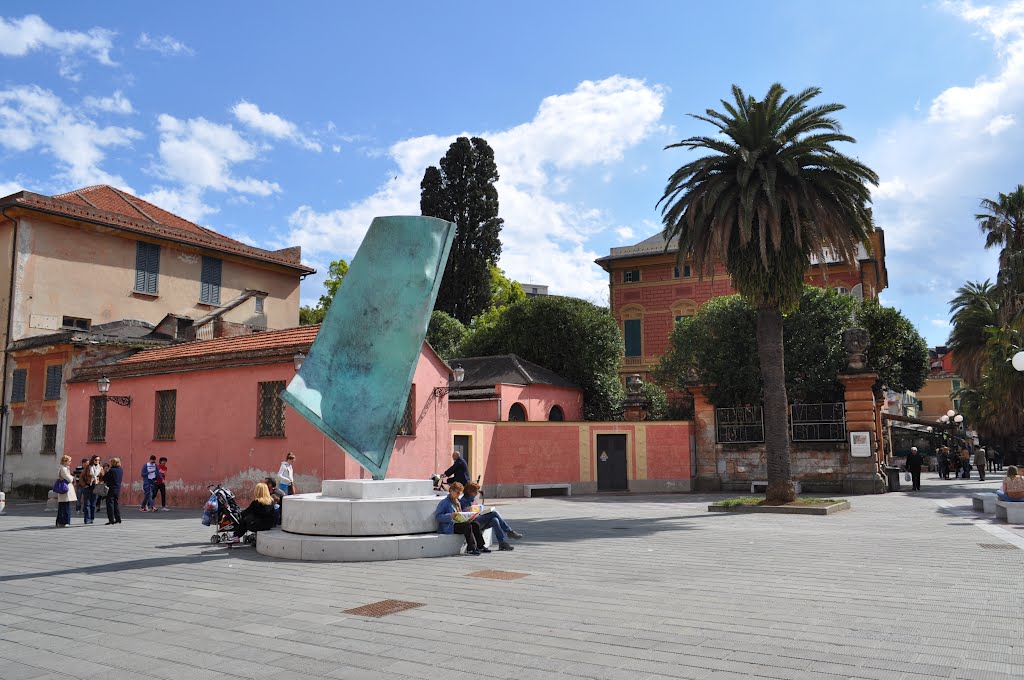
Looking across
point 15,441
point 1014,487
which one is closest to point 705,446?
point 1014,487

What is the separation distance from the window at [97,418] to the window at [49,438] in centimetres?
273

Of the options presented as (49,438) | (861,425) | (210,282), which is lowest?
(49,438)

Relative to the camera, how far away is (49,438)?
26.0 metres

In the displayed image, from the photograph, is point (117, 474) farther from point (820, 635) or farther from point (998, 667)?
point (998, 667)

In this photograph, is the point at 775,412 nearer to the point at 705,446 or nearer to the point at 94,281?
the point at 705,446

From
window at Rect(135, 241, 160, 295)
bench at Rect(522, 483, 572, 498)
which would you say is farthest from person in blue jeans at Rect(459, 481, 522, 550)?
window at Rect(135, 241, 160, 295)

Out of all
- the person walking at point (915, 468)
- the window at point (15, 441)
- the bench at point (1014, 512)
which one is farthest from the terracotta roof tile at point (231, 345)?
the person walking at point (915, 468)

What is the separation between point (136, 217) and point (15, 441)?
10.3 metres

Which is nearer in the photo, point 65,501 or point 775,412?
point 65,501

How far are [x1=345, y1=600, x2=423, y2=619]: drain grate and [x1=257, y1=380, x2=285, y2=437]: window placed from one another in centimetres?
1327

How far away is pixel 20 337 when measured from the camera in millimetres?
27984

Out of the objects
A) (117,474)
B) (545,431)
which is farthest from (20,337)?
(545,431)

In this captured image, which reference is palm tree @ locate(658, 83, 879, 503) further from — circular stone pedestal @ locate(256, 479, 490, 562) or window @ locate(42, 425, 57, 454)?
window @ locate(42, 425, 57, 454)

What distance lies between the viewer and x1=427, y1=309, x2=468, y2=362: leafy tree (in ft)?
144
